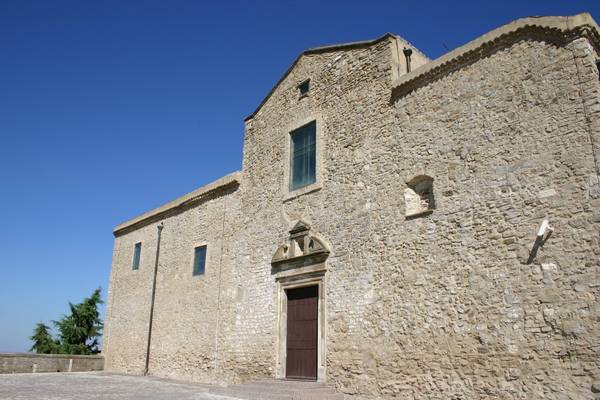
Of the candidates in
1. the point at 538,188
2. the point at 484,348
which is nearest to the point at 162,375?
the point at 484,348

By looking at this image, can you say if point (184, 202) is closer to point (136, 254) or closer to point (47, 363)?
point (136, 254)

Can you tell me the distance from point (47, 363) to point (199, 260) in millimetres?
7990

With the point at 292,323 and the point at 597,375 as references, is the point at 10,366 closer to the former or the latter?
the point at 292,323

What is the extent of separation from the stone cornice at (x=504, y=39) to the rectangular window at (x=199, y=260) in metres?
7.89

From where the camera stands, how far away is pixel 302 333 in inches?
432

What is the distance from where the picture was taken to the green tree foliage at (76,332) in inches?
1032

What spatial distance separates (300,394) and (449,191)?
4586 millimetres

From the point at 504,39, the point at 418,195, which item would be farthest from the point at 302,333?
the point at 504,39

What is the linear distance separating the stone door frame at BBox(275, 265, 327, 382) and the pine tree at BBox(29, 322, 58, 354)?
19.8 metres

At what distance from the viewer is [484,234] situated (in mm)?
8102

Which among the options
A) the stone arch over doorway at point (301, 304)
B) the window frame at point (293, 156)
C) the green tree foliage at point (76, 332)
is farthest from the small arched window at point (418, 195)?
the green tree foliage at point (76, 332)

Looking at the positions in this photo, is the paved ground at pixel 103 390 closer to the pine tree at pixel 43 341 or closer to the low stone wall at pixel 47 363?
the low stone wall at pixel 47 363

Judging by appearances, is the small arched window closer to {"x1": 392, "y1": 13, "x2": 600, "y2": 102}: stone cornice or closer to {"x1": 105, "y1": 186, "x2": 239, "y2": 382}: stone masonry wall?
{"x1": 392, "y1": 13, "x2": 600, "y2": 102}: stone cornice

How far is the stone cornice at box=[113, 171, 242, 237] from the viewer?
1459 centimetres
